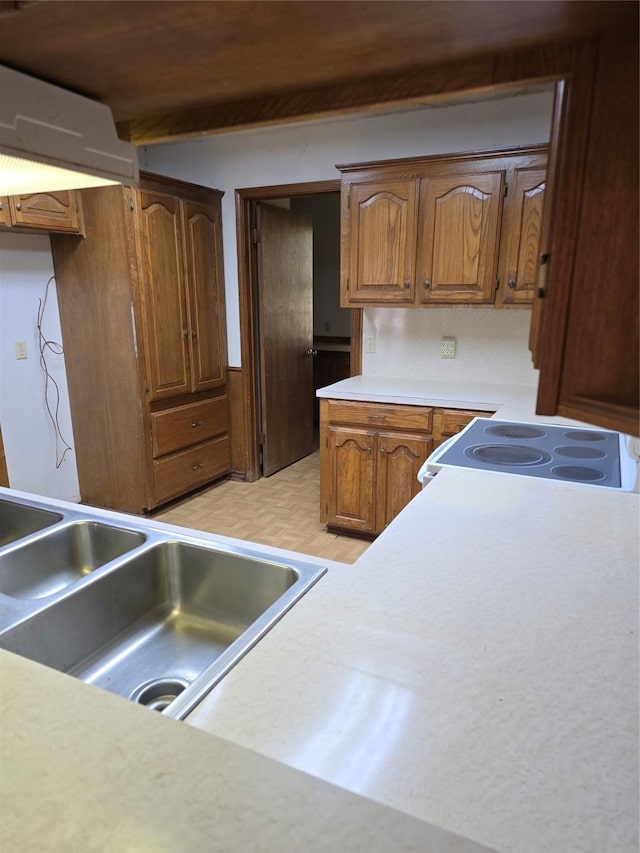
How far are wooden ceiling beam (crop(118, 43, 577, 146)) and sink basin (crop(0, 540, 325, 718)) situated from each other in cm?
73

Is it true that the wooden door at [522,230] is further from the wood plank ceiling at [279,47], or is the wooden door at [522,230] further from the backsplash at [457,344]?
the wood plank ceiling at [279,47]

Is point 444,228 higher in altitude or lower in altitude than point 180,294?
higher

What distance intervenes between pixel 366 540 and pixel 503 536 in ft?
6.35

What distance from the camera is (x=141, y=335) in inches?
120

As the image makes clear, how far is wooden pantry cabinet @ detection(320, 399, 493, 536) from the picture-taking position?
2725 mm

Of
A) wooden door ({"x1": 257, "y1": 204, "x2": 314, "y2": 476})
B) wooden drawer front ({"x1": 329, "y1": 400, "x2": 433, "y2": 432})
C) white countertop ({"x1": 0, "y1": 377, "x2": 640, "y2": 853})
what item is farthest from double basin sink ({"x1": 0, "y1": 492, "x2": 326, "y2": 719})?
wooden door ({"x1": 257, "y1": 204, "x2": 314, "y2": 476})

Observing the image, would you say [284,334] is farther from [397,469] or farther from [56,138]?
[56,138]

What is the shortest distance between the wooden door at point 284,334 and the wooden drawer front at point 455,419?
5.41 feet

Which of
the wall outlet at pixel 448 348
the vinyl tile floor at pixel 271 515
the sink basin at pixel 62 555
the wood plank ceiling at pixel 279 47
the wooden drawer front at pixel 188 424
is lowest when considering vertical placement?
the vinyl tile floor at pixel 271 515

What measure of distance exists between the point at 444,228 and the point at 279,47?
244 centimetres

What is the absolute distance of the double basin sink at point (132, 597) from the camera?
3.41 feet

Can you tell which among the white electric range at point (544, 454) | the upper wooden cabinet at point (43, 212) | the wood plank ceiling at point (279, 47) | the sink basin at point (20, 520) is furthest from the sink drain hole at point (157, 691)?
the upper wooden cabinet at point (43, 212)

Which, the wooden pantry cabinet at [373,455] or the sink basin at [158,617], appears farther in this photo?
the wooden pantry cabinet at [373,455]

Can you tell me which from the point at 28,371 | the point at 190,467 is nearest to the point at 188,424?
the point at 190,467
